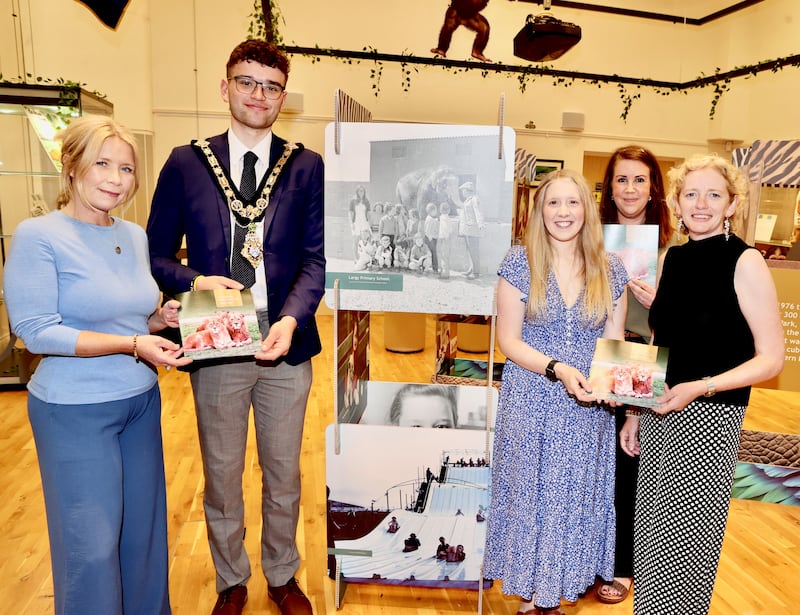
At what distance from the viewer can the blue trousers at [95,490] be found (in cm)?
156

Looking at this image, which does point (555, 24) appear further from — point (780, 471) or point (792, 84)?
point (780, 471)

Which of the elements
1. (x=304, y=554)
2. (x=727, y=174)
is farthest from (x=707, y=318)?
(x=304, y=554)

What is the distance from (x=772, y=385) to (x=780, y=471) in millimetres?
517

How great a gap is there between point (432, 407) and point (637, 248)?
3.43 feet

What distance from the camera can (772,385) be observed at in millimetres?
3406

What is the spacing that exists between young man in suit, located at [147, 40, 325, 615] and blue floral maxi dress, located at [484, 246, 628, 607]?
2.52ft

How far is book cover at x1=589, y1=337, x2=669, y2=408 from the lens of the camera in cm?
169

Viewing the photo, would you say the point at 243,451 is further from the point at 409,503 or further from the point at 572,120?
the point at 572,120

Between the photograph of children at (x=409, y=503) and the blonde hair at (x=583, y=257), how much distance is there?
59 centimetres

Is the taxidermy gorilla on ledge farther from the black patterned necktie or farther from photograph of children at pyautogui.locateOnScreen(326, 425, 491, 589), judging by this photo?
photograph of children at pyautogui.locateOnScreen(326, 425, 491, 589)

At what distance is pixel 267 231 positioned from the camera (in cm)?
203

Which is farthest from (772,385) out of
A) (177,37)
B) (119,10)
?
(177,37)

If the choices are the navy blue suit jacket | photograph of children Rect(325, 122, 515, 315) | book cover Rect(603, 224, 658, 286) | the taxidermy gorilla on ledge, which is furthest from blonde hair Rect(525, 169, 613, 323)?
the taxidermy gorilla on ledge

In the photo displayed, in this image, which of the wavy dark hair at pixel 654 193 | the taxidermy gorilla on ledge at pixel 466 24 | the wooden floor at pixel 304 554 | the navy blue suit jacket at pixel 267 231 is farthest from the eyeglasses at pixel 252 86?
the taxidermy gorilla on ledge at pixel 466 24
